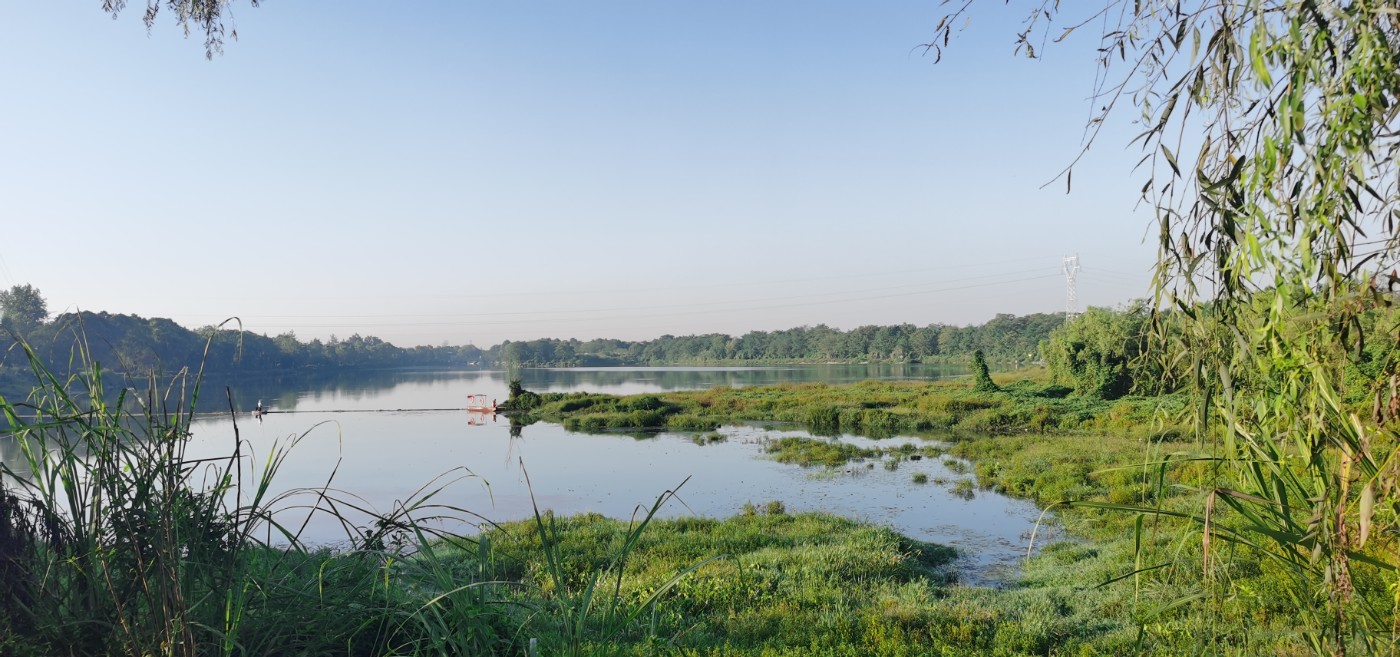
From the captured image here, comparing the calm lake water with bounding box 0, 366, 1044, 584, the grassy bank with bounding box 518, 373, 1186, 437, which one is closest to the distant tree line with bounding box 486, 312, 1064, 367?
the grassy bank with bounding box 518, 373, 1186, 437

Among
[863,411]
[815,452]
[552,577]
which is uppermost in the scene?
[552,577]

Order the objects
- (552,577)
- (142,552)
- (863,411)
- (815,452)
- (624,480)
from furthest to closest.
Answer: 1. (863,411)
2. (815,452)
3. (624,480)
4. (552,577)
5. (142,552)

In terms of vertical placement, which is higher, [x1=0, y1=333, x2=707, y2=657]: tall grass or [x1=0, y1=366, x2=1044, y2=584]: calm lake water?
[x1=0, y1=333, x2=707, y2=657]: tall grass

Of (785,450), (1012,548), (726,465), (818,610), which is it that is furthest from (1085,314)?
(818,610)

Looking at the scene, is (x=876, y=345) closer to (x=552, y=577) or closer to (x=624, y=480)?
(x=624, y=480)

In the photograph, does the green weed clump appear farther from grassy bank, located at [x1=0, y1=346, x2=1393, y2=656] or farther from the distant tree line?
the distant tree line

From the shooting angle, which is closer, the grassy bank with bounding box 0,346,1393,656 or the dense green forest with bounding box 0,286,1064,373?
the grassy bank with bounding box 0,346,1393,656

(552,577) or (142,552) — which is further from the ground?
(142,552)

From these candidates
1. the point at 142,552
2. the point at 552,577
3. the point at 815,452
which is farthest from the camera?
the point at 815,452

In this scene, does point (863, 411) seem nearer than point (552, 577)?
No

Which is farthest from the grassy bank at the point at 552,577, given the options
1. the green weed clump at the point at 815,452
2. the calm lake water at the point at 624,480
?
the green weed clump at the point at 815,452

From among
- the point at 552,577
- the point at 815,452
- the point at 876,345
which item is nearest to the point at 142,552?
the point at 552,577

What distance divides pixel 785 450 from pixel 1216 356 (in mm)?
24900

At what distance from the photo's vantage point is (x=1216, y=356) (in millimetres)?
2461
